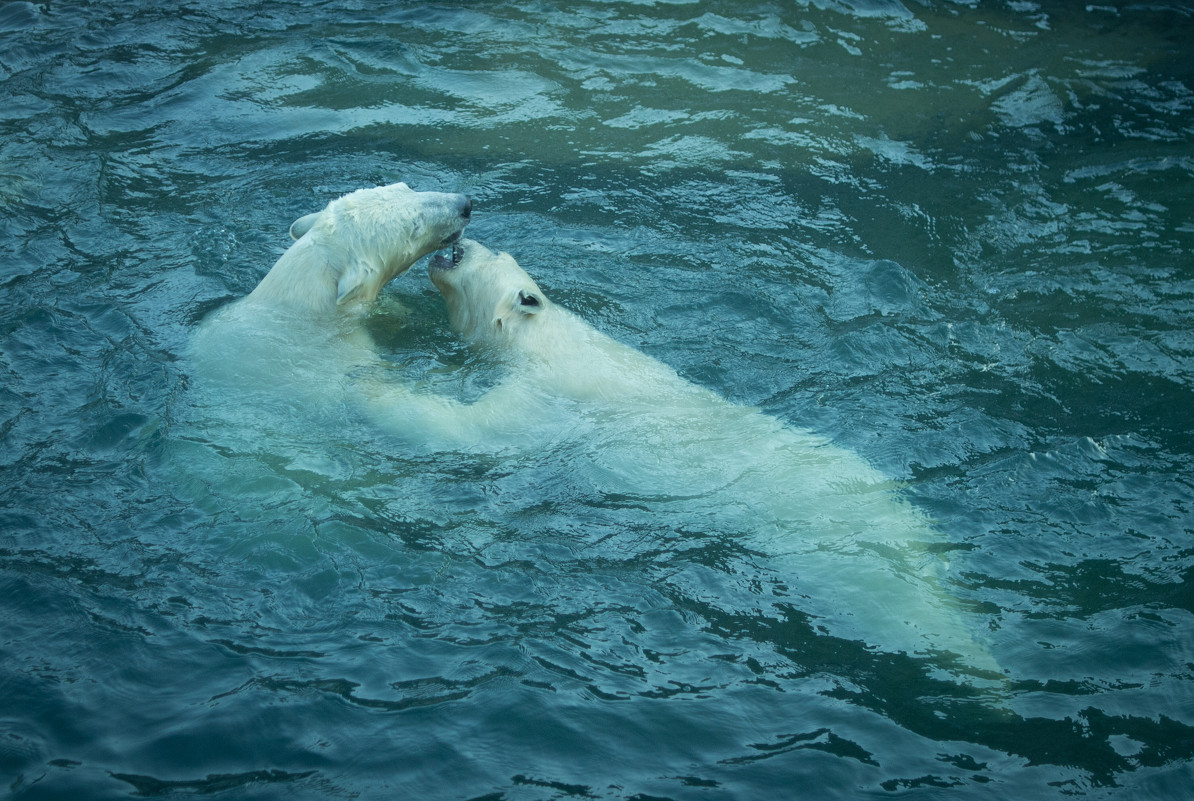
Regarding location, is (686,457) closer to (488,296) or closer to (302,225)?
(488,296)

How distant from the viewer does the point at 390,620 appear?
381 centimetres

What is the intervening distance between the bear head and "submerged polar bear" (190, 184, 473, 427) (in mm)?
173

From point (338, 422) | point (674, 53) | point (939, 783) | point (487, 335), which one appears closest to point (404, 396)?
point (338, 422)

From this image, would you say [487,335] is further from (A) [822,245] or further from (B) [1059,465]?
(B) [1059,465]

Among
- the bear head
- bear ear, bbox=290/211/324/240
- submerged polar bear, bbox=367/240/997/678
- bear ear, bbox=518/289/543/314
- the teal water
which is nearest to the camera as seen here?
the teal water

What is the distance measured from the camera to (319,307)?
555cm

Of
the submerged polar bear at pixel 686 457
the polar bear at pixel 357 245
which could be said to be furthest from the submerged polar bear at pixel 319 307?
the submerged polar bear at pixel 686 457

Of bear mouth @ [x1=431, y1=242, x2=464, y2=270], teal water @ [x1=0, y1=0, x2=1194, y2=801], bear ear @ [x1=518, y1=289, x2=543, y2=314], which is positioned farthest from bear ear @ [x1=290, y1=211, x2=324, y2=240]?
bear ear @ [x1=518, y1=289, x2=543, y2=314]

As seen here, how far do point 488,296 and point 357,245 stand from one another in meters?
0.86

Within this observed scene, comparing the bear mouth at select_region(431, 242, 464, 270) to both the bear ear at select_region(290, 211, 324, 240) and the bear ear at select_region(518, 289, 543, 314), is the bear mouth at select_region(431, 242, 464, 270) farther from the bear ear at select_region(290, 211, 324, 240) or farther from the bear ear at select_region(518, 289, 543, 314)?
the bear ear at select_region(290, 211, 324, 240)

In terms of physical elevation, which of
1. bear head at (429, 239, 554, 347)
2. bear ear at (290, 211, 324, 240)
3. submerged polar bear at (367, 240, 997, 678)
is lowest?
submerged polar bear at (367, 240, 997, 678)

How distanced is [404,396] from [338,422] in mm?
387

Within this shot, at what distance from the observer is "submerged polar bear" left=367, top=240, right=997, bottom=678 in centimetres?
398

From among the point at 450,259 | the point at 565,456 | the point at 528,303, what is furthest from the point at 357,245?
the point at 565,456
